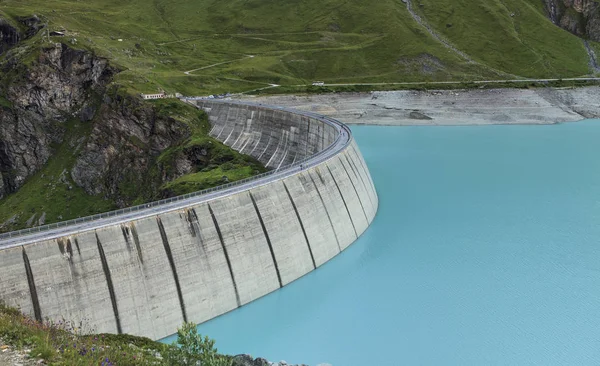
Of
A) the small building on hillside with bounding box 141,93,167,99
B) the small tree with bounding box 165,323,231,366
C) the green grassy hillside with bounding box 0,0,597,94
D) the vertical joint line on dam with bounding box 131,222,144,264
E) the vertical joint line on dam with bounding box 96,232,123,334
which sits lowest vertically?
the vertical joint line on dam with bounding box 96,232,123,334

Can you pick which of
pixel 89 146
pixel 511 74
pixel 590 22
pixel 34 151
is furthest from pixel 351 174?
pixel 590 22

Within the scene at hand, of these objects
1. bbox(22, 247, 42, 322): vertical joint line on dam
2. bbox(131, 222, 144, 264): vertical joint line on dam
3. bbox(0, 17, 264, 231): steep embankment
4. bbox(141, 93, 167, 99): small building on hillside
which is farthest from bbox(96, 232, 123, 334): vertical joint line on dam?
bbox(141, 93, 167, 99): small building on hillside

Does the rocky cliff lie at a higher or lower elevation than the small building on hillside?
higher

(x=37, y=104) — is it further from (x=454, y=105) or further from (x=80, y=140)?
(x=454, y=105)

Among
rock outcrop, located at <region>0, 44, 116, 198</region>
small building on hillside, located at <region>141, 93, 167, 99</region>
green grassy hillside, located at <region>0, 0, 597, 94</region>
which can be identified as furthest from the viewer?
green grassy hillside, located at <region>0, 0, 597, 94</region>

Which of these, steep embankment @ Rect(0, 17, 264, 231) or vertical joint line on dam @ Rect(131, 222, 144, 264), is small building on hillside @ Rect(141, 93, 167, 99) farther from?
vertical joint line on dam @ Rect(131, 222, 144, 264)

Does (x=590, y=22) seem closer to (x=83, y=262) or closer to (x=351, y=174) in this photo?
(x=351, y=174)

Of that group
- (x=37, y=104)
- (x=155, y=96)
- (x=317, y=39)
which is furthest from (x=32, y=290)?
(x=317, y=39)
